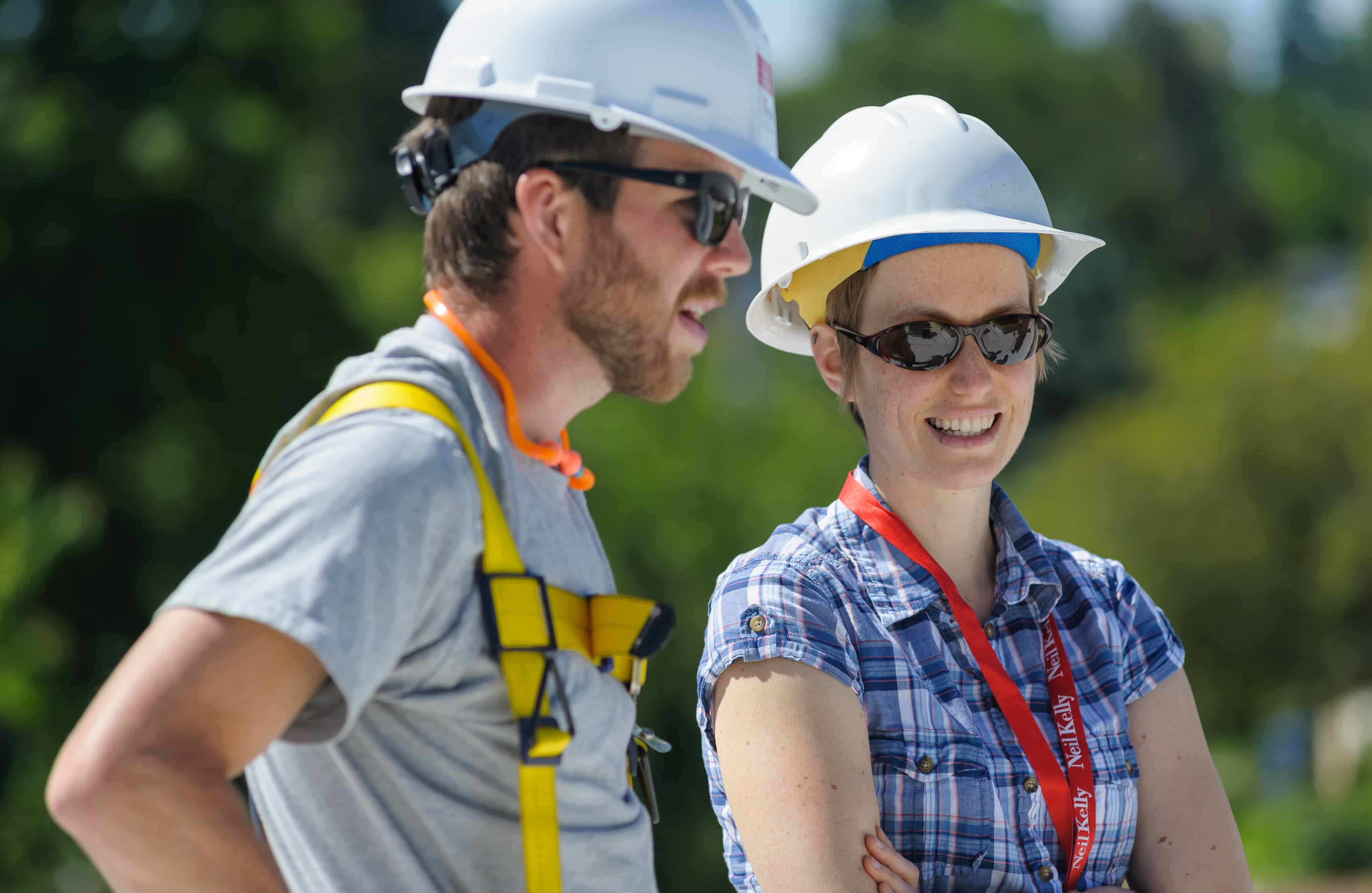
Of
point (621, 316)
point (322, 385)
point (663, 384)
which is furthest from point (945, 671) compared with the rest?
point (322, 385)

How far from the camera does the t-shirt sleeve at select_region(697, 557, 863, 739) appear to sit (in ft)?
8.71

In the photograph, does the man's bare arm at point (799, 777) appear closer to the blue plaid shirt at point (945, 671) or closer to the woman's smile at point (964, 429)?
the blue plaid shirt at point (945, 671)

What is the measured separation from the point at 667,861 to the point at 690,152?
Answer: 825 inches

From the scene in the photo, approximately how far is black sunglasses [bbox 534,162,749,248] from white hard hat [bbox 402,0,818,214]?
0.15 feet

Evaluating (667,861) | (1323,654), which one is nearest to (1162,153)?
(1323,654)

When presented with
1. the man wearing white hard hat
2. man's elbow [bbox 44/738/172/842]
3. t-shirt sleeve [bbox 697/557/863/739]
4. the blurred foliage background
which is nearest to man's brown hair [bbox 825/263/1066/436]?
t-shirt sleeve [bbox 697/557/863/739]

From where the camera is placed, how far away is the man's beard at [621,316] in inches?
87.3

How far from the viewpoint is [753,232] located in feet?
162

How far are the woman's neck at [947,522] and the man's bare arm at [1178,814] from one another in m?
0.39

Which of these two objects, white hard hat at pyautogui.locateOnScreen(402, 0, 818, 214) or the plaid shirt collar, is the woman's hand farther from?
white hard hat at pyautogui.locateOnScreen(402, 0, 818, 214)

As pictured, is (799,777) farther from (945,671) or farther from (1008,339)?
(1008,339)

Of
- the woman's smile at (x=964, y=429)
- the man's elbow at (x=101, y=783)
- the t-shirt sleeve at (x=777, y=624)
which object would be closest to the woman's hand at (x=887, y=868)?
the t-shirt sleeve at (x=777, y=624)

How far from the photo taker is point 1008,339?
2.95 metres

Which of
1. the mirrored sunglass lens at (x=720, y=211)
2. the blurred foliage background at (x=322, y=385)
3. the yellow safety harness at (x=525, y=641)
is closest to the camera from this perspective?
the yellow safety harness at (x=525, y=641)
